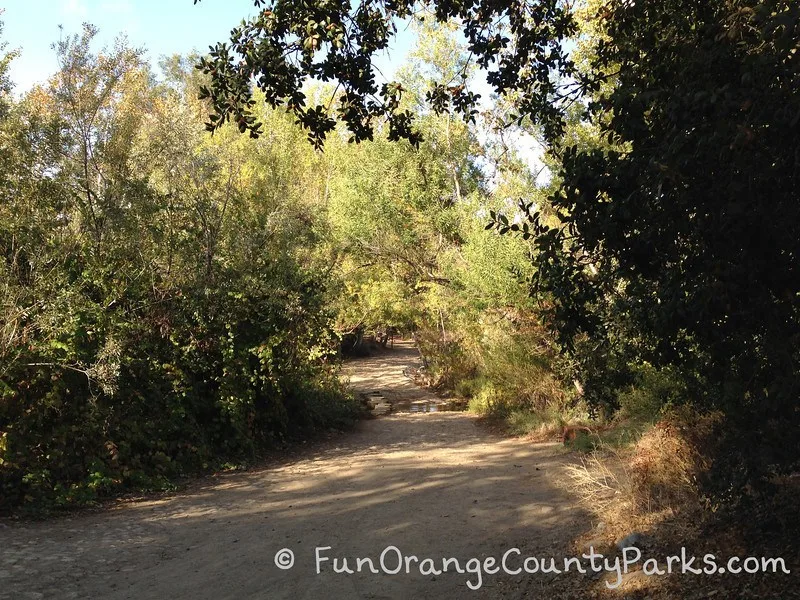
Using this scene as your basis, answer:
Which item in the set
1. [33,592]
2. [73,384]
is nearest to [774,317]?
[33,592]

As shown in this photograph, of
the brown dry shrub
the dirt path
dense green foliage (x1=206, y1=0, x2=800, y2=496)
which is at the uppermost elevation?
dense green foliage (x1=206, y1=0, x2=800, y2=496)

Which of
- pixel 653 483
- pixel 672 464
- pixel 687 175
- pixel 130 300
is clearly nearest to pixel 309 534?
pixel 653 483

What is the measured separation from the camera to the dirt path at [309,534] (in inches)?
231

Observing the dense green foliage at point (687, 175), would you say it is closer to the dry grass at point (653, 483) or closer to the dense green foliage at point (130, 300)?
the dry grass at point (653, 483)

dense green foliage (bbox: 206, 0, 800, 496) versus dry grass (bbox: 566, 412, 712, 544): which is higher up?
dense green foliage (bbox: 206, 0, 800, 496)

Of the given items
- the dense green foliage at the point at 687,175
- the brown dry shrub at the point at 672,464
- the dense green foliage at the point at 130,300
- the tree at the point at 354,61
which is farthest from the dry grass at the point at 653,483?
the dense green foliage at the point at 130,300

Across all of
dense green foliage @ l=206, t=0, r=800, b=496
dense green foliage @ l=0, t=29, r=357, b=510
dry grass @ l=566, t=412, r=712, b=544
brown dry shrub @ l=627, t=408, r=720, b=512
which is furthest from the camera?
dense green foliage @ l=0, t=29, r=357, b=510

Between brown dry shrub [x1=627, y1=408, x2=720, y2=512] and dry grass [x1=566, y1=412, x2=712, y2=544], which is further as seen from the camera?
brown dry shrub [x1=627, y1=408, x2=720, y2=512]

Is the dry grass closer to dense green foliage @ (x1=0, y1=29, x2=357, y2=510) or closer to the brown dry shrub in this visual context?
the brown dry shrub

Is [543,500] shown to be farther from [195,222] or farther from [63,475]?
[195,222]

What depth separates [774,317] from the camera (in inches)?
142

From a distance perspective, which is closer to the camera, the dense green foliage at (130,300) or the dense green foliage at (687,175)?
the dense green foliage at (687,175)

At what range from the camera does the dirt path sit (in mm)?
5879

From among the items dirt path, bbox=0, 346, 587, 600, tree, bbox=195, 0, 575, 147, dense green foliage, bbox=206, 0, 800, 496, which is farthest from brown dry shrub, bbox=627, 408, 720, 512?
tree, bbox=195, 0, 575, 147
